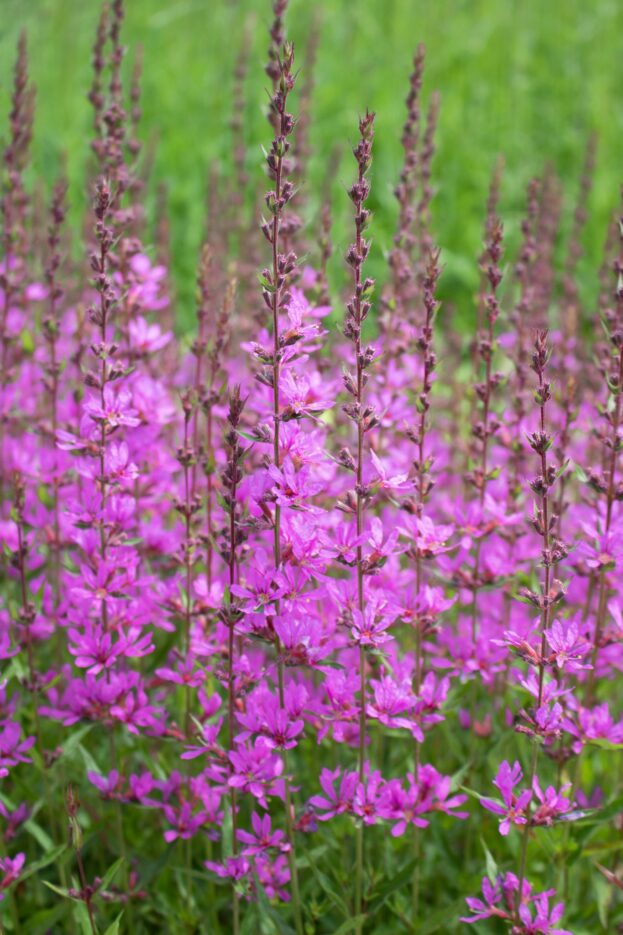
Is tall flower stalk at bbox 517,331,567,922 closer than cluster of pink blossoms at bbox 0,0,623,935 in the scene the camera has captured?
Yes

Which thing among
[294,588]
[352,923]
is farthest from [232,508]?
[352,923]

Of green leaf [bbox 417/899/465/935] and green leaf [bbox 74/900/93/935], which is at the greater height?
green leaf [bbox 74/900/93/935]

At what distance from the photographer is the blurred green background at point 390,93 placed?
9.88 metres

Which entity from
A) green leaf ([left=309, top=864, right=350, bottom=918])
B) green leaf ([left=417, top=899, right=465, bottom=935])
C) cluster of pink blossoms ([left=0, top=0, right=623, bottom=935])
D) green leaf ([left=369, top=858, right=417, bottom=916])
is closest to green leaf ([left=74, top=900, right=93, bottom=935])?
cluster of pink blossoms ([left=0, top=0, right=623, bottom=935])

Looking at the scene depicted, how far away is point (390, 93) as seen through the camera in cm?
1052

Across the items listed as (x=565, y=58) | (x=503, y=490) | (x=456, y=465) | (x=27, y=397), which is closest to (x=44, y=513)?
(x=27, y=397)

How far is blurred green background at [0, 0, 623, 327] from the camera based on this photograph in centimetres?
988

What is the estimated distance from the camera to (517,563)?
11.2 ft

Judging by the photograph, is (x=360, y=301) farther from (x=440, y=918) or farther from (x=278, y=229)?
(x=440, y=918)

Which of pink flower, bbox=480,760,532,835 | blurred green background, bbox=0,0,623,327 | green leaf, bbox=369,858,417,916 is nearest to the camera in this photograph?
pink flower, bbox=480,760,532,835

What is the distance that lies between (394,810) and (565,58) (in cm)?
1052

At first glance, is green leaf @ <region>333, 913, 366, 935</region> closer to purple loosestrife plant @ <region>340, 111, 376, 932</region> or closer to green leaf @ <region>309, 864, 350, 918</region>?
green leaf @ <region>309, 864, 350, 918</region>

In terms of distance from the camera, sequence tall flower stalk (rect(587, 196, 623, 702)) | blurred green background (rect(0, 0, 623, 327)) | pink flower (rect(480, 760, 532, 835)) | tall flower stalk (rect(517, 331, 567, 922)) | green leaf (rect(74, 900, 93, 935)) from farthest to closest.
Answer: blurred green background (rect(0, 0, 623, 327))
tall flower stalk (rect(587, 196, 623, 702))
green leaf (rect(74, 900, 93, 935))
pink flower (rect(480, 760, 532, 835))
tall flower stalk (rect(517, 331, 567, 922))

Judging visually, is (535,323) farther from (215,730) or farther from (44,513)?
(215,730)
